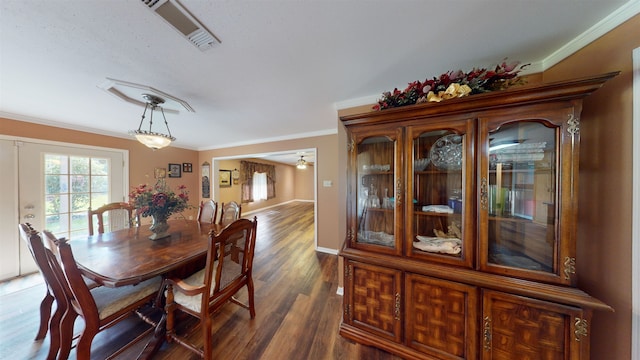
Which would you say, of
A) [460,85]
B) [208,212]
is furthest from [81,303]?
[460,85]

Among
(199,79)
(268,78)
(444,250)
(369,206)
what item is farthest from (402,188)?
(199,79)

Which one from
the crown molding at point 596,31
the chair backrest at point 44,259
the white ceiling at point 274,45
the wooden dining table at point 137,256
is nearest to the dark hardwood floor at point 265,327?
the wooden dining table at point 137,256

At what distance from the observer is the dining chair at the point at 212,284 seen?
129 cm

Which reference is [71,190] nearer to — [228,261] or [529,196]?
[228,261]

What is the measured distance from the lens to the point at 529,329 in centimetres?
108

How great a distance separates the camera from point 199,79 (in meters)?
1.63

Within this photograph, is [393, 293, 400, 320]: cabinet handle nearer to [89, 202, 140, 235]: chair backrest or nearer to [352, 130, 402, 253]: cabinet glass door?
[352, 130, 402, 253]: cabinet glass door

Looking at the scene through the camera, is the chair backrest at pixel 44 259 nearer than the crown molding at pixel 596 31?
No

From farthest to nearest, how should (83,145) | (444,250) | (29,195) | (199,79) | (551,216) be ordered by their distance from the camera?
(83,145) → (29,195) → (199,79) → (444,250) → (551,216)

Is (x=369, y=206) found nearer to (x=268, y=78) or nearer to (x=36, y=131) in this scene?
(x=268, y=78)

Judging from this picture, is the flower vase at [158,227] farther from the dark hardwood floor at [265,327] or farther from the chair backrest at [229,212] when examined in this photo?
the dark hardwood floor at [265,327]

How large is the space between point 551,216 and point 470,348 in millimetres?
993

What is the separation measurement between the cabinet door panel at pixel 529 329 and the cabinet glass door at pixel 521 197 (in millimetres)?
204

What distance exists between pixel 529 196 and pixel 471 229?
0.47 meters
